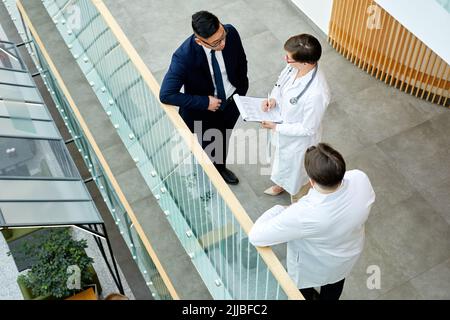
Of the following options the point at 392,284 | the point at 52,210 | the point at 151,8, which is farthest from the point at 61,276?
the point at 392,284

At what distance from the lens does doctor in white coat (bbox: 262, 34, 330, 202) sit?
180 inches

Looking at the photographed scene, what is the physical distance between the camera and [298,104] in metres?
4.88

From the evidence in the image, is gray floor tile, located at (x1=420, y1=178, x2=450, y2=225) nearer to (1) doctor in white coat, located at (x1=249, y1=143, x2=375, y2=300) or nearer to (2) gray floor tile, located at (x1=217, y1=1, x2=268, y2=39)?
(1) doctor in white coat, located at (x1=249, y1=143, x2=375, y2=300)

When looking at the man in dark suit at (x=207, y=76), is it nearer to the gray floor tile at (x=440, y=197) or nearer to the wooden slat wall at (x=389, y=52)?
the gray floor tile at (x=440, y=197)

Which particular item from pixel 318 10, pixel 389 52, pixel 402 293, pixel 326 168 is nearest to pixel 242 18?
pixel 318 10

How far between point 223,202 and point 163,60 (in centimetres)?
381


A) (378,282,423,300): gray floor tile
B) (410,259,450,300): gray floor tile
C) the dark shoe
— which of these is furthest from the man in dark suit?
(410,259,450,300): gray floor tile

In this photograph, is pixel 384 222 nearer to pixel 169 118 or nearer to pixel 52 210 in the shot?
pixel 169 118

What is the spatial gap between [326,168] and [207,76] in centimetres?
178

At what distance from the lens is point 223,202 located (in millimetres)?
4305

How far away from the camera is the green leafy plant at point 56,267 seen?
Result: 309 inches

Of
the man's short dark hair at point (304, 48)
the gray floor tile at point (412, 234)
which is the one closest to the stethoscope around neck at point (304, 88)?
the man's short dark hair at point (304, 48)

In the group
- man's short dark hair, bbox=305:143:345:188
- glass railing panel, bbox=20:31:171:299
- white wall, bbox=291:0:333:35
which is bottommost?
glass railing panel, bbox=20:31:171:299

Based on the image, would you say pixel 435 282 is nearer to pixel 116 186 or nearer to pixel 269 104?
pixel 269 104
